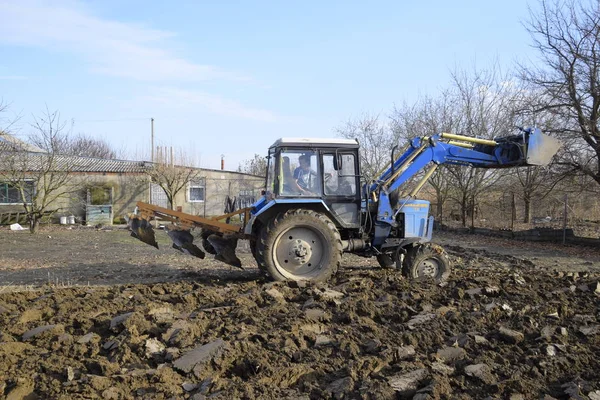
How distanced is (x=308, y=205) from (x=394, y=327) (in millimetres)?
2962

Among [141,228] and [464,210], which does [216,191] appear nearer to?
[464,210]

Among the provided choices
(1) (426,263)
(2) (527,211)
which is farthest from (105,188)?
(1) (426,263)

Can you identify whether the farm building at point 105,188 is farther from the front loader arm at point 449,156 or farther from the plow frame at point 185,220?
the front loader arm at point 449,156

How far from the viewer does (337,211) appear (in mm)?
8156

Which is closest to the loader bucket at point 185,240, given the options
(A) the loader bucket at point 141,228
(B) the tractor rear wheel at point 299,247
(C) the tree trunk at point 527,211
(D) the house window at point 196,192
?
(A) the loader bucket at point 141,228

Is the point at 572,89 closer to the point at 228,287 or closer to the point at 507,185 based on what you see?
the point at 507,185

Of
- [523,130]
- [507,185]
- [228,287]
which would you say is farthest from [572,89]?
[228,287]

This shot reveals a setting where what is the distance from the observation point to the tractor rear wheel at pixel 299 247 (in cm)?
777

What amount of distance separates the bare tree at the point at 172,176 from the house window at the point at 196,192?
17.7 inches

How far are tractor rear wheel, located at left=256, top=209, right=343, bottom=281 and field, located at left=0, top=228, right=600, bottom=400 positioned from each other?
1.29 ft

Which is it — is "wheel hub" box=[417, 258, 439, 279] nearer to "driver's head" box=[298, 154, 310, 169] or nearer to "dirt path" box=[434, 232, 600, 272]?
"driver's head" box=[298, 154, 310, 169]

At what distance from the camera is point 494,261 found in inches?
472

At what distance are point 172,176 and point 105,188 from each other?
3401mm

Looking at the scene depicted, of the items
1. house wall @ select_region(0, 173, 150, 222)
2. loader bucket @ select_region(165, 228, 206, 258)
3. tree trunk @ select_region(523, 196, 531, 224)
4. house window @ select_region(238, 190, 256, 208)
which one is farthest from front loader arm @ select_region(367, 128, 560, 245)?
house wall @ select_region(0, 173, 150, 222)
